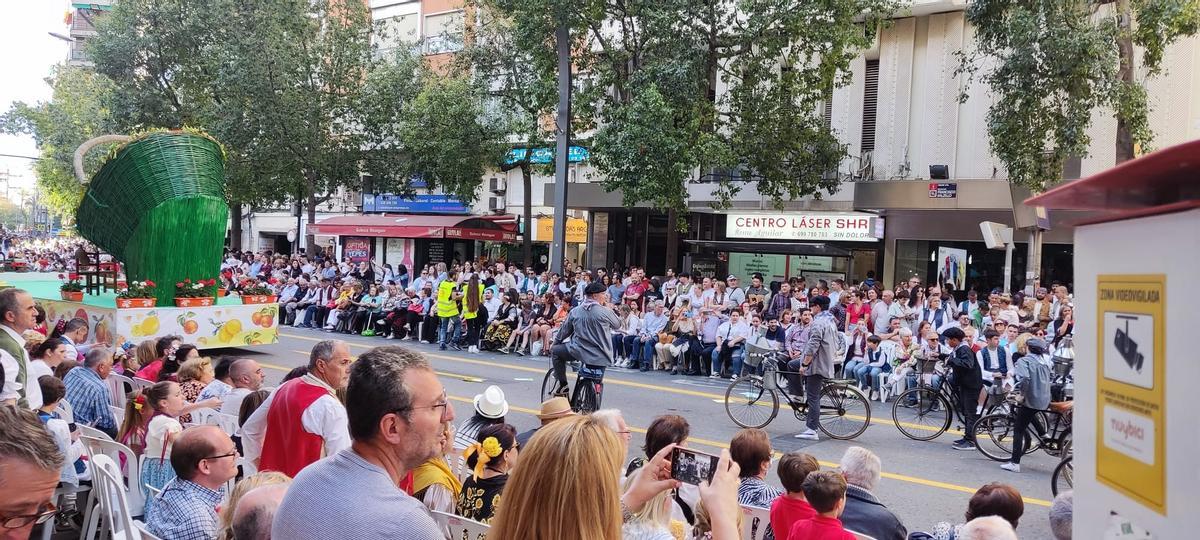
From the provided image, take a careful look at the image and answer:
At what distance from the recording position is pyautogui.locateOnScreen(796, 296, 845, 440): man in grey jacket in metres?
10.6

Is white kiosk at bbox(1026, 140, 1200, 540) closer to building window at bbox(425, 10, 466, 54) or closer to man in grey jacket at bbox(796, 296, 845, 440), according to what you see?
man in grey jacket at bbox(796, 296, 845, 440)

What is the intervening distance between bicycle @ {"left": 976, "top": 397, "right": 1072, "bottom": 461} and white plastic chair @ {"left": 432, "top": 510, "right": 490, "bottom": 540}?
6914 millimetres

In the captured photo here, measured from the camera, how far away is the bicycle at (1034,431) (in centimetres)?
949

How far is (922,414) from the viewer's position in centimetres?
1161

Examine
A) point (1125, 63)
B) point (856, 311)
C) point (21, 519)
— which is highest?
point (1125, 63)

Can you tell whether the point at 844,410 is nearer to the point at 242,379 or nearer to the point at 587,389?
the point at 587,389

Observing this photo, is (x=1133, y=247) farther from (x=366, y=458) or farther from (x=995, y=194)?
(x=995, y=194)

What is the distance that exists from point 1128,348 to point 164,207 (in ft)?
48.4

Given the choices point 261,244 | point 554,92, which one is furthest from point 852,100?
point 261,244

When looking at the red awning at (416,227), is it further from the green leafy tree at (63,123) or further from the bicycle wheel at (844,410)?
the bicycle wheel at (844,410)

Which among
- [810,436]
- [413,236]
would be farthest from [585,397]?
[413,236]

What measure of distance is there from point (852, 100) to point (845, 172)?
1918 millimetres

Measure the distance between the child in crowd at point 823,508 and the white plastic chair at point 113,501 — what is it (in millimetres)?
3325

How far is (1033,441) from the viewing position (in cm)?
995
